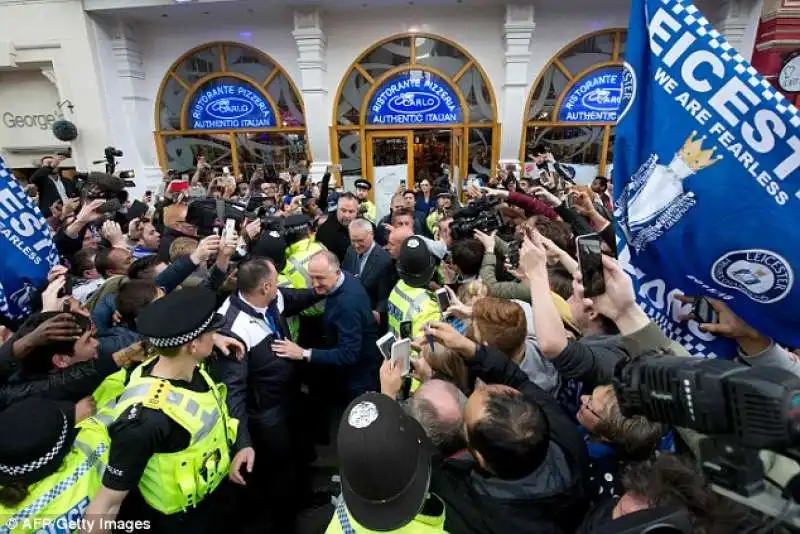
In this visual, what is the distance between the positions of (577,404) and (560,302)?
582 mm

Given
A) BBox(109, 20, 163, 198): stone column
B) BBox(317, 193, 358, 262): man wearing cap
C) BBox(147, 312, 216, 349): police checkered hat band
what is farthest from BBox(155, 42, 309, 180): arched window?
BBox(147, 312, 216, 349): police checkered hat band

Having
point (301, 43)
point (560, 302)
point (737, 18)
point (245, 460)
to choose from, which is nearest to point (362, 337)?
point (245, 460)

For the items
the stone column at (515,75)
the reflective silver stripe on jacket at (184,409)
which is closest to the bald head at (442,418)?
the reflective silver stripe on jacket at (184,409)

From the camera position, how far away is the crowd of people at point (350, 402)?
1.20 metres

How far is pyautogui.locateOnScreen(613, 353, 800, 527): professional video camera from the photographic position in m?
0.70

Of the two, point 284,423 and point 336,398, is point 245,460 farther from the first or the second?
point 336,398

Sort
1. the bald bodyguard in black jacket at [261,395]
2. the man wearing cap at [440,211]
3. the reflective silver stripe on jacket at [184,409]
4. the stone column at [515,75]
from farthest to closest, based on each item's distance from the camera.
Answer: the stone column at [515,75] < the man wearing cap at [440,211] < the bald bodyguard in black jacket at [261,395] < the reflective silver stripe on jacket at [184,409]

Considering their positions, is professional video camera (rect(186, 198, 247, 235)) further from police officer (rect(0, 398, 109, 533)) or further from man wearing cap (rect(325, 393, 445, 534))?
man wearing cap (rect(325, 393, 445, 534))

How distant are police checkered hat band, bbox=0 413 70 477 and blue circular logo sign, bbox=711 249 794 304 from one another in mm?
2274

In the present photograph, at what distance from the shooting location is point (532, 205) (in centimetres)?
362

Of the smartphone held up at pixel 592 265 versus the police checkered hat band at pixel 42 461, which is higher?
the smartphone held up at pixel 592 265

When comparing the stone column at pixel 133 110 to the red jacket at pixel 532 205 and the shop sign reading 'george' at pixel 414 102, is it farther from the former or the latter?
the red jacket at pixel 532 205

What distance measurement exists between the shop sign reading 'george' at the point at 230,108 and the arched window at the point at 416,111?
5.65 feet

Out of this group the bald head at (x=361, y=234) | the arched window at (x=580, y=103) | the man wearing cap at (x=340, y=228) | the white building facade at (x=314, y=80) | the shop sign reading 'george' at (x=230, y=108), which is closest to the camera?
the bald head at (x=361, y=234)
